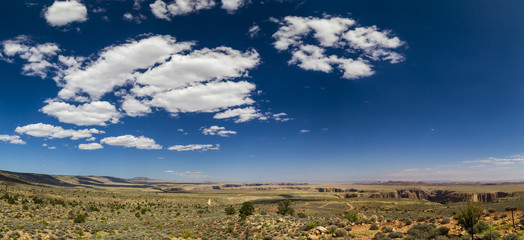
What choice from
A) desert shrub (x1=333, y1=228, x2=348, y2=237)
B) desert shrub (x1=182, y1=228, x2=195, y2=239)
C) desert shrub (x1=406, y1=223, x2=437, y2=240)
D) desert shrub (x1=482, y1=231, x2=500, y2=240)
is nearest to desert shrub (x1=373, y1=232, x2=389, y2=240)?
desert shrub (x1=406, y1=223, x2=437, y2=240)

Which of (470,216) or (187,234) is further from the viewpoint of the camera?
(187,234)

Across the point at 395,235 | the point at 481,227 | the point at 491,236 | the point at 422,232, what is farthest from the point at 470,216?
the point at 395,235

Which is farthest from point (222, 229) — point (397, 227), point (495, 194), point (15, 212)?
point (495, 194)

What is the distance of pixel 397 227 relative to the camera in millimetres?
26609

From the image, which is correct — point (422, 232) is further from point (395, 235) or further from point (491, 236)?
point (491, 236)

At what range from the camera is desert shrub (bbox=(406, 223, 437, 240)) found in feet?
69.8

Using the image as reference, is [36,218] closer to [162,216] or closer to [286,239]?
[162,216]

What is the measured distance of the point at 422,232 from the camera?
22.0m

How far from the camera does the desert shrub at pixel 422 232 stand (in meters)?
21.3

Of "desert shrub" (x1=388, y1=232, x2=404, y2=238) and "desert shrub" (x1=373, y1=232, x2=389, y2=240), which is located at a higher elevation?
"desert shrub" (x1=388, y1=232, x2=404, y2=238)

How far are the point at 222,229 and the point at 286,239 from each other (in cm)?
1314

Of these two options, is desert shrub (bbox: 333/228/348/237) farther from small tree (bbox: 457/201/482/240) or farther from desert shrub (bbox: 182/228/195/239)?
desert shrub (bbox: 182/228/195/239)

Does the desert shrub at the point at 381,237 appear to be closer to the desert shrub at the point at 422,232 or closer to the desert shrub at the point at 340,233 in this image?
the desert shrub at the point at 422,232

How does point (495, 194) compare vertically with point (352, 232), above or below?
below
